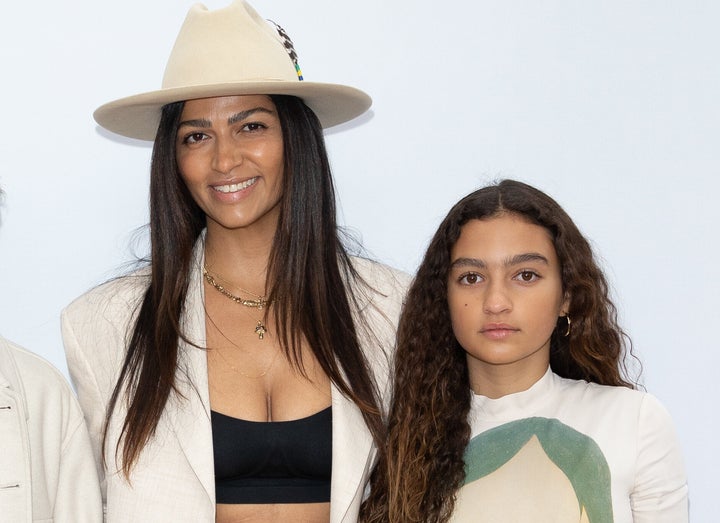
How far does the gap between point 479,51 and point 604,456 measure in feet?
3.79

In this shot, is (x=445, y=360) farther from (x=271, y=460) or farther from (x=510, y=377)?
(x=271, y=460)

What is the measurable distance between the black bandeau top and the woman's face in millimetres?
421

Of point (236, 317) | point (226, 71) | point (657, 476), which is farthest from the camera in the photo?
point (236, 317)

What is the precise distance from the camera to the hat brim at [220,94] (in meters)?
2.15

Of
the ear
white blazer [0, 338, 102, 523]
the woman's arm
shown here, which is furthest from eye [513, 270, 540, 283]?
white blazer [0, 338, 102, 523]

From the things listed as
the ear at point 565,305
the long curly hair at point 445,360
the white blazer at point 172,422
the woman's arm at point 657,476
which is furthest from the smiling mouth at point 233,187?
the woman's arm at point 657,476

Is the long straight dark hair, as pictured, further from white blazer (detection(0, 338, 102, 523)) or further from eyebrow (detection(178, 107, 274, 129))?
white blazer (detection(0, 338, 102, 523))

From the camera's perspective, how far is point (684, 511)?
6.56 ft

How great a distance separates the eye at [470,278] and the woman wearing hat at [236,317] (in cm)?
28

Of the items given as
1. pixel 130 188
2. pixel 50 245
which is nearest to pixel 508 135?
pixel 130 188

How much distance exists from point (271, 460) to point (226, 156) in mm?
613

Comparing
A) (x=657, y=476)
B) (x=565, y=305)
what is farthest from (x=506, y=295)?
(x=657, y=476)

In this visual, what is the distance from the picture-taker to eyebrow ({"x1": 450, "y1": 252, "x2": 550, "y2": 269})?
2.04 m

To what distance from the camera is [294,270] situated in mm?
2299
